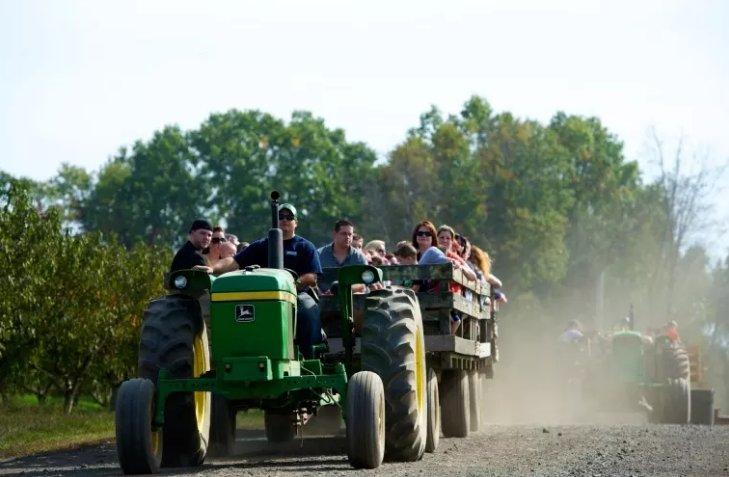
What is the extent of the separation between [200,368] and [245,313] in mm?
1600

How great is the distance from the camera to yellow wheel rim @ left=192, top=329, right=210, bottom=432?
1579 cm

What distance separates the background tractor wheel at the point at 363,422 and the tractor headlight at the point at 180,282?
164cm

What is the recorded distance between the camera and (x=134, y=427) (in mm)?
14266

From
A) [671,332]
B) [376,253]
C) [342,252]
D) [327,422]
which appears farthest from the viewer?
[671,332]

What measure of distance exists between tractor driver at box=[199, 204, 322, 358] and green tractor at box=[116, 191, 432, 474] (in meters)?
0.19

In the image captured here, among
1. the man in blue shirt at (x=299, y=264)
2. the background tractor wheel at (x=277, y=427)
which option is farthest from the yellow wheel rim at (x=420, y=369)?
the background tractor wheel at (x=277, y=427)

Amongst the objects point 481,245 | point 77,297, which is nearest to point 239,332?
point 77,297

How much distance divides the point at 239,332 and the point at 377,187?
63341 mm

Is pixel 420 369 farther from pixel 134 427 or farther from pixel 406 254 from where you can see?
pixel 134 427

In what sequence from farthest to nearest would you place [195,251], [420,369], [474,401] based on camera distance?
1. [474,401]
2. [195,251]
3. [420,369]

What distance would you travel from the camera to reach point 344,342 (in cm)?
1631

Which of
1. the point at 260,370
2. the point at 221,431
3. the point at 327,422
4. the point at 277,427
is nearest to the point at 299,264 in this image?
the point at 260,370

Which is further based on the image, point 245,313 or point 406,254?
point 406,254

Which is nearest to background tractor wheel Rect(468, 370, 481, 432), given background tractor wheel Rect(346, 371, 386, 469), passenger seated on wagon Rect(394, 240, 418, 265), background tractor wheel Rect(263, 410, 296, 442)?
passenger seated on wagon Rect(394, 240, 418, 265)
